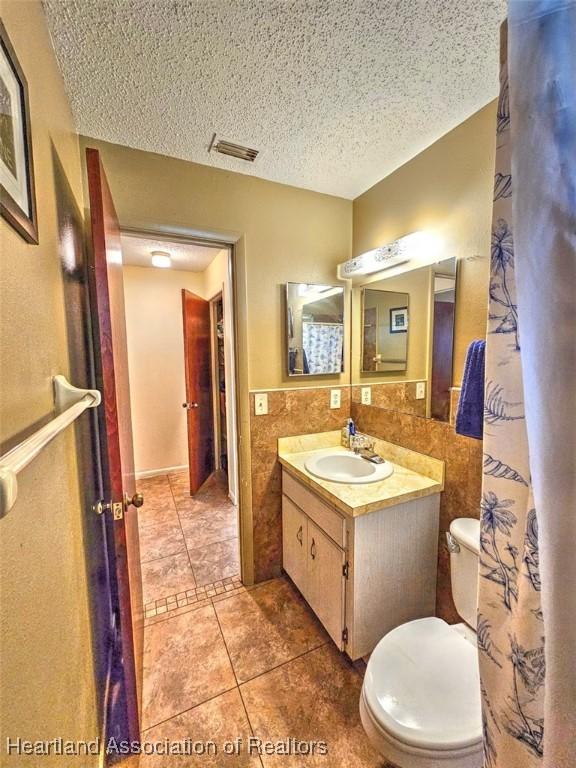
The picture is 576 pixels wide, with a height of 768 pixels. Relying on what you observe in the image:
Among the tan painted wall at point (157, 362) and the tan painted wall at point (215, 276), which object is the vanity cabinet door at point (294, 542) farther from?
the tan painted wall at point (157, 362)

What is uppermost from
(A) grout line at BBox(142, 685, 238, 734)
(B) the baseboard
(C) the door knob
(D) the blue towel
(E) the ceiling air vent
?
(E) the ceiling air vent

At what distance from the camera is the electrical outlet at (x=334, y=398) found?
1.98 meters

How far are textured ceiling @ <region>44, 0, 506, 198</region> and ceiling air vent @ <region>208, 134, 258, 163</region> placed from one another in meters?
0.04

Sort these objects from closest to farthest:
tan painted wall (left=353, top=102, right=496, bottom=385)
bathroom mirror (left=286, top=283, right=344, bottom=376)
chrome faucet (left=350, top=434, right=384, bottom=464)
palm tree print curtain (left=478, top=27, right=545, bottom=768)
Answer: palm tree print curtain (left=478, top=27, right=545, bottom=768) < tan painted wall (left=353, top=102, right=496, bottom=385) < chrome faucet (left=350, top=434, right=384, bottom=464) < bathroom mirror (left=286, top=283, right=344, bottom=376)

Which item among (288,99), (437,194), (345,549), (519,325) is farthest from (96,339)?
(437,194)

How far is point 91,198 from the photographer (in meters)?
0.94

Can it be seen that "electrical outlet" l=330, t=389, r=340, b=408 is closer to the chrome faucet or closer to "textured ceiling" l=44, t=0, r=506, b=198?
the chrome faucet

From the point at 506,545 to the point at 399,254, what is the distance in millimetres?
1411

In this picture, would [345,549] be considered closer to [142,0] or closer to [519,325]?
[519,325]

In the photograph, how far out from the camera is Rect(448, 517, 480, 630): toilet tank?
1.09 meters

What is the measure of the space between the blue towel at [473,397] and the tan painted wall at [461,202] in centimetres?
32

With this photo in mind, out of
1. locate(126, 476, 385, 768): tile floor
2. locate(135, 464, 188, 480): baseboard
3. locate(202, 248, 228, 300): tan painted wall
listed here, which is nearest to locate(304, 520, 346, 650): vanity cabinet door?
locate(126, 476, 385, 768): tile floor

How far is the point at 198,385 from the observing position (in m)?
3.08

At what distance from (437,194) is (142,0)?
1.27 meters
